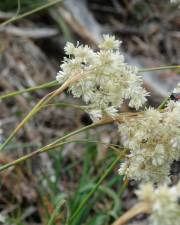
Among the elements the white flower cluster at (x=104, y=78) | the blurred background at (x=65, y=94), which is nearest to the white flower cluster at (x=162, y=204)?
the white flower cluster at (x=104, y=78)

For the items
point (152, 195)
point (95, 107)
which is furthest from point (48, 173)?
point (152, 195)

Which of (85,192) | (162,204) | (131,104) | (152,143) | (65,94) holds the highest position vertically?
(65,94)

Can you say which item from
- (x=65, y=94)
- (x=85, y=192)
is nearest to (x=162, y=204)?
(x=85, y=192)

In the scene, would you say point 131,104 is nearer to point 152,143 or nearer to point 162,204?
point 152,143

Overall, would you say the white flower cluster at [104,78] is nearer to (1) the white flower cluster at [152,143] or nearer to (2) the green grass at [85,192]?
(1) the white flower cluster at [152,143]

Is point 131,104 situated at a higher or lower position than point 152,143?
higher

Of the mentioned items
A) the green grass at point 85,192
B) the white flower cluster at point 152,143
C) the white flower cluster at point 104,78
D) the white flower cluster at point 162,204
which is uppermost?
the green grass at point 85,192

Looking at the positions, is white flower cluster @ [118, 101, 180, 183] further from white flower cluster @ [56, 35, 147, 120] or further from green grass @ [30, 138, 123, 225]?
green grass @ [30, 138, 123, 225]
